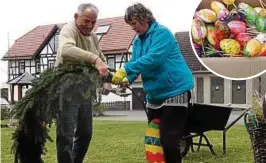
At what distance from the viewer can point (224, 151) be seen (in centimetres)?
627

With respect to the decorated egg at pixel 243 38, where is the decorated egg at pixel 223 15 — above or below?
above

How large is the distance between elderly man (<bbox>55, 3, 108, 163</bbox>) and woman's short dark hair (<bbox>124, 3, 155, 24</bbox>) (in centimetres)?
26

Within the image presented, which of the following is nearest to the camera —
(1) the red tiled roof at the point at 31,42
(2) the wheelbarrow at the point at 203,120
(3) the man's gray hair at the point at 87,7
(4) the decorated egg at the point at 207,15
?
(3) the man's gray hair at the point at 87,7

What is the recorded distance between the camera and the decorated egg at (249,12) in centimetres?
772

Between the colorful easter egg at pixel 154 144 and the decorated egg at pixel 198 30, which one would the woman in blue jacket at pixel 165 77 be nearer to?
the colorful easter egg at pixel 154 144

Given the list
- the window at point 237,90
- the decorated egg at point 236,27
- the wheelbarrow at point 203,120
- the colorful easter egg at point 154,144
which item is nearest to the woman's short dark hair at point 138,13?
the colorful easter egg at point 154,144

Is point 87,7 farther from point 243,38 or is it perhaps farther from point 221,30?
point 243,38

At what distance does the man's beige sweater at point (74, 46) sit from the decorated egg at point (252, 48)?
4734 mm

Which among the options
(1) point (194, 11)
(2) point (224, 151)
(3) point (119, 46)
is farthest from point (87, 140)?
(3) point (119, 46)

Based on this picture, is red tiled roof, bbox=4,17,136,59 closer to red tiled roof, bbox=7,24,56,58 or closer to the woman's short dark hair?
red tiled roof, bbox=7,24,56,58

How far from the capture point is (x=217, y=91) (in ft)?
84.4

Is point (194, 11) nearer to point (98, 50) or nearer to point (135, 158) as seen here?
point (135, 158)

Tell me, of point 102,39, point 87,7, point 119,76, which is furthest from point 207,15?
point 102,39

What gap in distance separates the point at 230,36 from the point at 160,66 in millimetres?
5028
